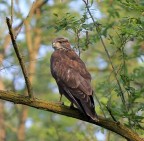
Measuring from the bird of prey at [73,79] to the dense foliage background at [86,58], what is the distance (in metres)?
0.14

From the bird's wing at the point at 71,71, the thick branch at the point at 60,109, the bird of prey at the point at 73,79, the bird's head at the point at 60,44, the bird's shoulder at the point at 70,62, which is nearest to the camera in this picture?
the thick branch at the point at 60,109

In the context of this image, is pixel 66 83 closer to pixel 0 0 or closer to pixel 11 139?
pixel 0 0

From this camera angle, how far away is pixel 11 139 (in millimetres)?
21203

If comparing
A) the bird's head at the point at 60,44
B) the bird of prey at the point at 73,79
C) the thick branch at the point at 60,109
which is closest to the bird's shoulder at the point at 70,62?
the bird of prey at the point at 73,79

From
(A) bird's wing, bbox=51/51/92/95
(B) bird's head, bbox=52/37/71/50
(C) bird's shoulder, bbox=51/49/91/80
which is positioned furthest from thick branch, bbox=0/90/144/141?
(B) bird's head, bbox=52/37/71/50

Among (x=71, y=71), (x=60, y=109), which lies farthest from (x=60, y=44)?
(x=60, y=109)

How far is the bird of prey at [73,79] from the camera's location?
6.22 metres

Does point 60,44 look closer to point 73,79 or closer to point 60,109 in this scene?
point 73,79

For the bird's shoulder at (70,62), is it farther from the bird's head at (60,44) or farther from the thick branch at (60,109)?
the thick branch at (60,109)

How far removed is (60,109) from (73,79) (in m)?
0.68

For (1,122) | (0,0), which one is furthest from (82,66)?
(1,122)

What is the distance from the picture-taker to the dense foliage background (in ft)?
22.0

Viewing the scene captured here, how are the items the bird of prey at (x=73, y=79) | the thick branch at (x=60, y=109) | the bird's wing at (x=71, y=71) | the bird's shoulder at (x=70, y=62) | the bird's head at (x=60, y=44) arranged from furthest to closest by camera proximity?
the bird's head at (x=60, y=44), the bird's shoulder at (x=70, y=62), the bird's wing at (x=71, y=71), the bird of prey at (x=73, y=79), the thick branch at (x=60, y=109)

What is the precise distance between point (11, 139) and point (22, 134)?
6.05 m
